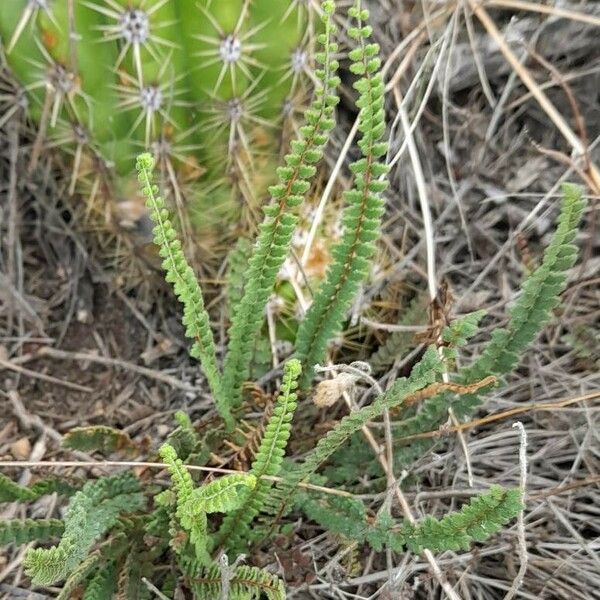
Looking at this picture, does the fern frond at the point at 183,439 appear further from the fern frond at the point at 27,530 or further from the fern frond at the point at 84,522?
the fern frond at the point at 27,530

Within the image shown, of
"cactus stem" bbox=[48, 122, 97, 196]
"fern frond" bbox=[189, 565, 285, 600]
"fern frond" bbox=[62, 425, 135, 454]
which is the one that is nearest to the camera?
"fern frond" bbox=[189, 565, 285, 600]

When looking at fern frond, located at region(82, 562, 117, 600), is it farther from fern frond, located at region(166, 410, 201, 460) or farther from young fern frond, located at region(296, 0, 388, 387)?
young fern frond, located at region(296, 0, 388, 387)

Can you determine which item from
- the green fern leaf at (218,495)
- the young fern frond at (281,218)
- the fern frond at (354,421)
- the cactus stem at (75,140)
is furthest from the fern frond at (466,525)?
the cactus stem at (75,140)

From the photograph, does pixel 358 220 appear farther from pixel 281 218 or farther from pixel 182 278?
pixel 182 278

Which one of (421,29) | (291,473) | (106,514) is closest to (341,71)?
(421,29)

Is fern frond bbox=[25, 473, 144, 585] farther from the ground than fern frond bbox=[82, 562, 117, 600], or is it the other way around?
fern frond bbox=[25, 473, 144, 585]

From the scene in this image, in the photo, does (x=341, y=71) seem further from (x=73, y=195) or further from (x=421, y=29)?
(x=73, y=195)

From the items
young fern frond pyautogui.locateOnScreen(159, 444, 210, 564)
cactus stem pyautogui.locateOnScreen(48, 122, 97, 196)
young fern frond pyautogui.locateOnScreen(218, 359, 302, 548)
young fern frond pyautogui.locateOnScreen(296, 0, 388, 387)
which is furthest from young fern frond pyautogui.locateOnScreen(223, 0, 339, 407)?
cactus stem pyautogui.locateOnScreen(48, 122, 97, 196)

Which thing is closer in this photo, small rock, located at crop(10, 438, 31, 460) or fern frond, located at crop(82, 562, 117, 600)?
fern frond, located at crop(82, 562, 117, 600)
